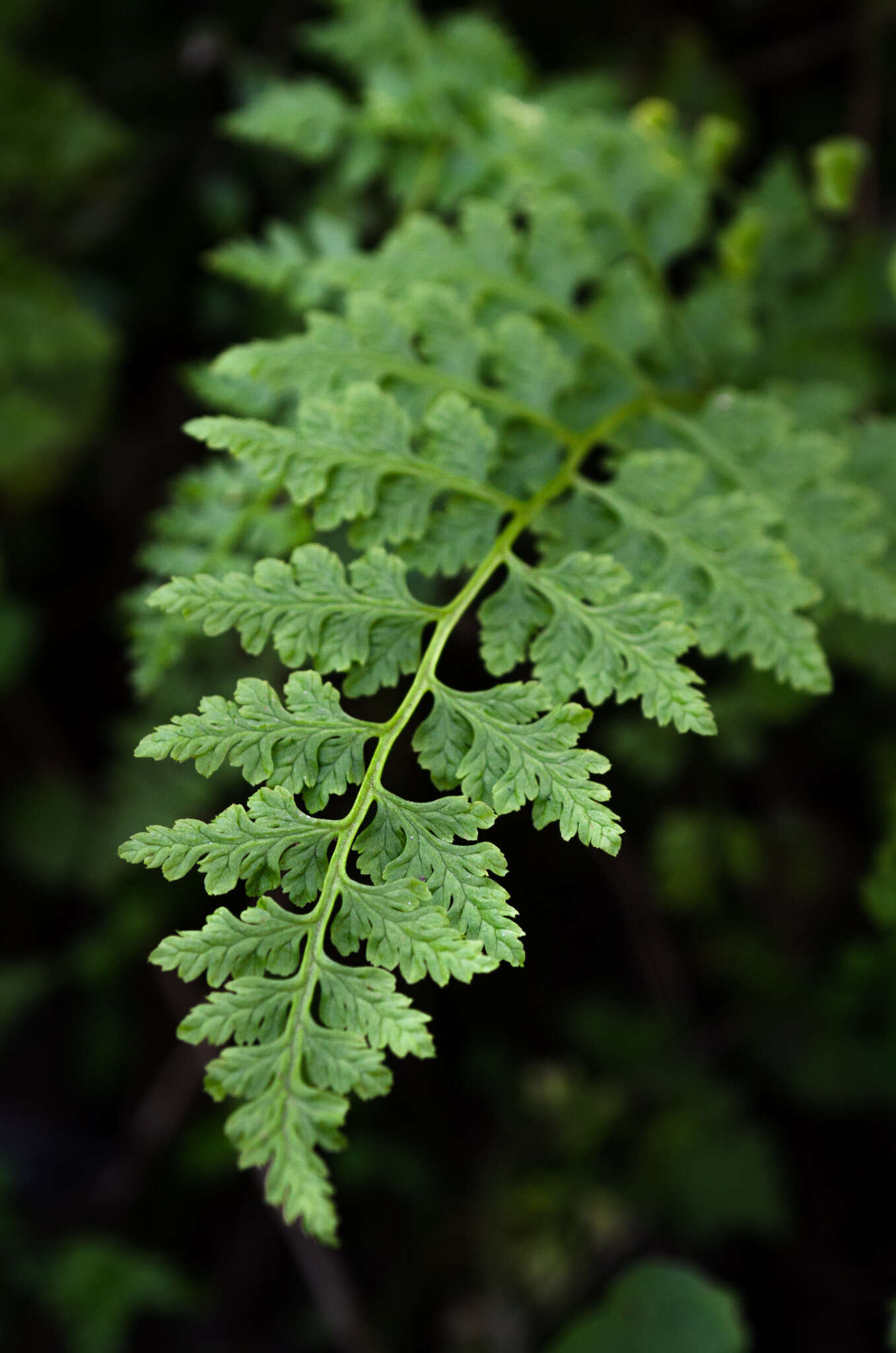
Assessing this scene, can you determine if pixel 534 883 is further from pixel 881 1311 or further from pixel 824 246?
pixel 824 246

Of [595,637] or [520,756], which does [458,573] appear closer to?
[595,637]

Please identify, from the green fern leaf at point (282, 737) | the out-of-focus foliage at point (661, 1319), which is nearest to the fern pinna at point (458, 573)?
the green fern leaf at point (282, 737)

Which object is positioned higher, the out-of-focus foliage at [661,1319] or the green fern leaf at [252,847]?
the green fern leaf at [252,847]

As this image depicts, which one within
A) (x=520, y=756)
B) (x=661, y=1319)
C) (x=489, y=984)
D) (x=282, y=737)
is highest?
(x=282, y=737)

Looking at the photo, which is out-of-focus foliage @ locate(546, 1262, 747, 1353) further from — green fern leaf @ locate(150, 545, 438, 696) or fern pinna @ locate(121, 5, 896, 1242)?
green fern leaf @ locate(150, 545, 438, 696)

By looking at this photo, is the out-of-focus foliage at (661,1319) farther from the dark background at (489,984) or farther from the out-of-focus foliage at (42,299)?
the out-of-focus foliage at (42,299)

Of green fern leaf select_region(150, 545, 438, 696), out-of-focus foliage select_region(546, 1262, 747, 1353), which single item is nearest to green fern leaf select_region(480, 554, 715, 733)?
green fern leaf select_region(150, 545, 438, 696)

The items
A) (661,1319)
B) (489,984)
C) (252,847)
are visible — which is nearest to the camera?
(252,847)

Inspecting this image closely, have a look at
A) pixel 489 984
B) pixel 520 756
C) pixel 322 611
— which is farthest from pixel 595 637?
pixel 489 984
